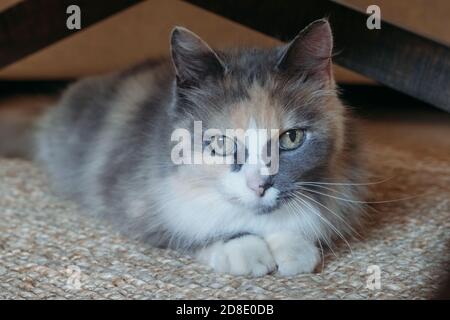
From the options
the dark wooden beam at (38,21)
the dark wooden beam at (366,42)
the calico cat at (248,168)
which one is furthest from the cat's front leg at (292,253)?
the dark wooden beam at (38,21)

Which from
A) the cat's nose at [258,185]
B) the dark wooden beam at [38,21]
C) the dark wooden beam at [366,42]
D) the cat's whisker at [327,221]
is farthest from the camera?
the dark wooden beam at [38,21]

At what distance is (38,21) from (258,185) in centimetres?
87

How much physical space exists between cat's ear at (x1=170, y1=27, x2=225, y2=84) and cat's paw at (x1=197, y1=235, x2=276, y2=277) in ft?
1.18

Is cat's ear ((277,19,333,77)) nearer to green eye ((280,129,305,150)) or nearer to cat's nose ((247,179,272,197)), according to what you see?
green eye ((280,129,305,150))

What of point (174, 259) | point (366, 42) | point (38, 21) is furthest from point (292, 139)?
point (38, 21)

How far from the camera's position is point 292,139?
1430mm

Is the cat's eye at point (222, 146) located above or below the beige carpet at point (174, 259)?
above

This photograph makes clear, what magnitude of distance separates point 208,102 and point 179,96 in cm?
9

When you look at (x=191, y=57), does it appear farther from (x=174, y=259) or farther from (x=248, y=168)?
(x=174, y=259)

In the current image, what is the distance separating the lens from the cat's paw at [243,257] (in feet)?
4.68

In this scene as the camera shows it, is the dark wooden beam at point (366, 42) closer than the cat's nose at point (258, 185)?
No

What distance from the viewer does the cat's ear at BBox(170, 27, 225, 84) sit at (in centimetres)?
143

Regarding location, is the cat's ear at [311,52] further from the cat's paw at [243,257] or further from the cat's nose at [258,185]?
the cat's paw at [243,257]
